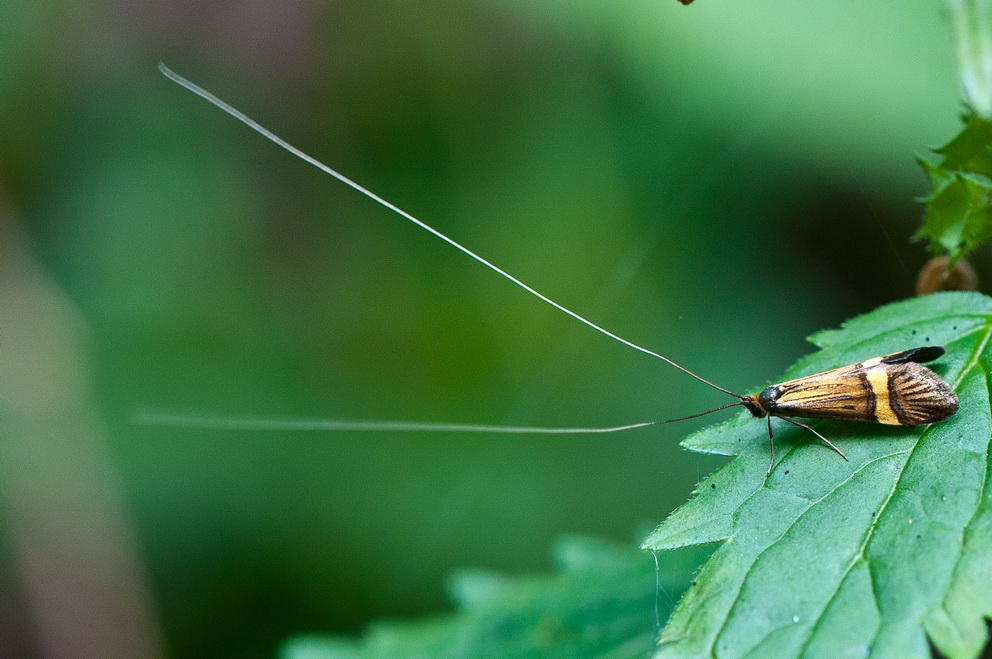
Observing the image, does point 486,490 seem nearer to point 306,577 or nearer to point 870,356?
point 306,577

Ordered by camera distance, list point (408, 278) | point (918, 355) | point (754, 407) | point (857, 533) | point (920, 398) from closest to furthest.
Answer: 1. point (857, 533)
2. point (920, 398)
3. point (918, 355)
4. point (754, 407)
5. point (408, 278)

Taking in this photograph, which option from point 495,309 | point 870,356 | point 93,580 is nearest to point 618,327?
point 495,309

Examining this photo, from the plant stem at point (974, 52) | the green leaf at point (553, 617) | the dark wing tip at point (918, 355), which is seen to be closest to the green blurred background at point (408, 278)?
the green leaf at point (553, 617)

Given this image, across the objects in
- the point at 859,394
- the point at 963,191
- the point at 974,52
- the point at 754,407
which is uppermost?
the point at 974,52

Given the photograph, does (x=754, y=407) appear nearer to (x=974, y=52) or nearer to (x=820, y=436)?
(x=820, y=436)

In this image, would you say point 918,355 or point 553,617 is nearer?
point 918,355

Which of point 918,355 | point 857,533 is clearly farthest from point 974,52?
point 857,533

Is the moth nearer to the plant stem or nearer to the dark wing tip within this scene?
the dark wing tip
